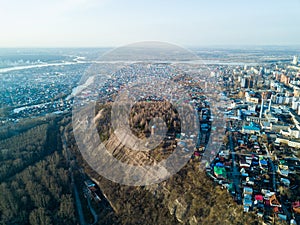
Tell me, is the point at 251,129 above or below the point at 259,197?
above

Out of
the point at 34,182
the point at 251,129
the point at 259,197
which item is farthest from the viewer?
the point at 251,129

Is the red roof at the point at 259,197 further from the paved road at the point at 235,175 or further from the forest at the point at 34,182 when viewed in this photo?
the forest at the point at 34,182

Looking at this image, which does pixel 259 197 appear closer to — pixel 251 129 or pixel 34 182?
pixel 251 129

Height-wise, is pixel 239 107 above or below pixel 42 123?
above

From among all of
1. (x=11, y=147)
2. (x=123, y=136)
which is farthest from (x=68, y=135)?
(x=123, y=136)

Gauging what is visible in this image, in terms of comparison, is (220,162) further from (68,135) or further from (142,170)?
(68,135)

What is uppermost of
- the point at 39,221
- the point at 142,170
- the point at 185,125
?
the point at 185,125

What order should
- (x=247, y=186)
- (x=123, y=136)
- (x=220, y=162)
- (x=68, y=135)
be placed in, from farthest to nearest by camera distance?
1. (x=68, y=135)
2. (x=123, y=136)
3. (x=220, y=162)
4. (x=247, y=186)

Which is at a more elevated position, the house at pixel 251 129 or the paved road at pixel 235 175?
the house at pixel 251 129

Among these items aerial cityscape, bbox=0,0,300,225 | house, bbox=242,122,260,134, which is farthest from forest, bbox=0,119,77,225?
house, bbox=242,122,260,134

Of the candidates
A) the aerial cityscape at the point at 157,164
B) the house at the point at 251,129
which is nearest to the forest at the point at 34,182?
the aerial cityscape at the point at 157,164

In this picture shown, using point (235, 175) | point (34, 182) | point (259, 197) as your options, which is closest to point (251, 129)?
point (235, 175)
